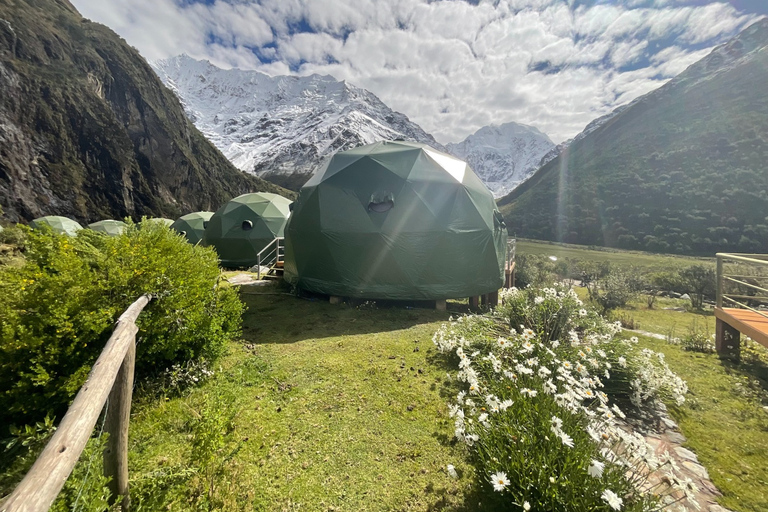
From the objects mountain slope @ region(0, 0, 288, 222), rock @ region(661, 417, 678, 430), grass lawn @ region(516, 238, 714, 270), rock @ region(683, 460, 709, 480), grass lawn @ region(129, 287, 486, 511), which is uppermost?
mountain slope @ region(0, 0, 288, 222)

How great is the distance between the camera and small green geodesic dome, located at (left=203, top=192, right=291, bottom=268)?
17.5 metres

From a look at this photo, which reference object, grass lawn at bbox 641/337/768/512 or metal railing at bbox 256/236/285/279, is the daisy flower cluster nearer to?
grass lawn at bbox 641/337/768/512

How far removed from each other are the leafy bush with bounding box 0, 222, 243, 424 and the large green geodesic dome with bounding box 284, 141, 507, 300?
15.6 feet

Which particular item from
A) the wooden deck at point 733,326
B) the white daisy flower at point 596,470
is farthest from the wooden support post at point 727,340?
the white daisy flower at point 596,470

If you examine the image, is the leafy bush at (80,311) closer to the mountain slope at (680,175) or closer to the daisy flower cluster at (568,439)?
the daisy flower cluster at (568,439)

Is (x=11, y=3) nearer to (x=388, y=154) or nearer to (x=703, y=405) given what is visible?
(x=388, y=154)

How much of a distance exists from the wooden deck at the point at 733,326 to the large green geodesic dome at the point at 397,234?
16.3 ft

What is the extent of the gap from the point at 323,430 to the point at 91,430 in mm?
2726

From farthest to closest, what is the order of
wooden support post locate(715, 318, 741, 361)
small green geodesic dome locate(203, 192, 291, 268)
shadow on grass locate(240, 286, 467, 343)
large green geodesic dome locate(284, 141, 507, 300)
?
1. small green geodesic dome locate(203, 192, 291, 268)
2. large green geodesic dome locate(284, 141, 507, 300)
3. shadow on grass locate(240, 286, 467, 343)
4. wooden support post locate(715, 318, 741, 361)

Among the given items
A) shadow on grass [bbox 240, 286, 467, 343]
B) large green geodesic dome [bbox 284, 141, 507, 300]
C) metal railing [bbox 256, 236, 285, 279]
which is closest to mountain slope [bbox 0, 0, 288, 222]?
metal railing [bbox 256, 236, 285, 279]

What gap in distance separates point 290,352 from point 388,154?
275 inches

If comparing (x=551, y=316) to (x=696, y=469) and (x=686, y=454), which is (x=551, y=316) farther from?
(x=696, y=469)

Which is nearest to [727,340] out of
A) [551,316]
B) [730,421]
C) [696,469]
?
[730,421]

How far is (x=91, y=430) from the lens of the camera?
4.16 feet
